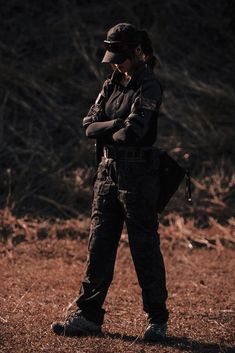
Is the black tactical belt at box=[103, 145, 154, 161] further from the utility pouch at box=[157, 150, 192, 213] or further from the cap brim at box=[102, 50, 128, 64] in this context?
the cap brim at box=[102, 50, 128, 64]

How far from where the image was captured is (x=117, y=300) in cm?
667

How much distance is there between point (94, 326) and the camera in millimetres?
5219

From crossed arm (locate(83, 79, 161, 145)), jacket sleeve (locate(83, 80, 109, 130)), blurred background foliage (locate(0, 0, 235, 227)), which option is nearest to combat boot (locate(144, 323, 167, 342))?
crossed arm (locate(83, 79, 161, 145))

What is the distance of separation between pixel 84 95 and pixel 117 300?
5.83 metres

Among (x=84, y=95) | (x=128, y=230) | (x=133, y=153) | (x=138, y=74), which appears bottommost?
(x=128, y=230)

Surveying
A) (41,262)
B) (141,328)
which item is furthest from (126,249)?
(141,328)

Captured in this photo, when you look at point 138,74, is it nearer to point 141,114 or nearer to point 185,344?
point 141,114

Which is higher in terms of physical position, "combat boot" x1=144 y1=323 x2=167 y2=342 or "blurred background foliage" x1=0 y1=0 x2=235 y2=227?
"blurred background foliage" x1=0 y1=0 x2=235 y2=227

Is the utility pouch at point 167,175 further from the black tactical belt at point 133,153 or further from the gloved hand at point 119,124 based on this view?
the gloved hand at point 119,124

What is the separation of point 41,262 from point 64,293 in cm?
137

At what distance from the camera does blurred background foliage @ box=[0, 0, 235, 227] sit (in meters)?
10.3

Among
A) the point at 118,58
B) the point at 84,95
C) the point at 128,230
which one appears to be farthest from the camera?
the point at 84,95

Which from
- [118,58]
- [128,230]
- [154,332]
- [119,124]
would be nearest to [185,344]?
[154,332]

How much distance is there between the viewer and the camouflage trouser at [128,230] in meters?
5.01
